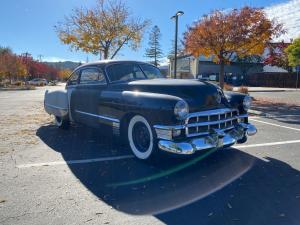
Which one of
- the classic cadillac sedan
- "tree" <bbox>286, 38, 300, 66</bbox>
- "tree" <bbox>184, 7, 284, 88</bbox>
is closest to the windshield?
the classic cadillac sedan

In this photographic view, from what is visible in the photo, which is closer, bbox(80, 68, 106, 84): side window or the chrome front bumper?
the chrome front bumper

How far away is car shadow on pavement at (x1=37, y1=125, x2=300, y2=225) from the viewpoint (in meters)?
3.26

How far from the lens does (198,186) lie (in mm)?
4027

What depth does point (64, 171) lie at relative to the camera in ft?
15.1

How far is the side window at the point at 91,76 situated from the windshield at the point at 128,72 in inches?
8.0

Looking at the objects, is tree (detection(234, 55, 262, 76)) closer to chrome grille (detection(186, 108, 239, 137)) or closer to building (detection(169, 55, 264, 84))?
Answer: building (detection(169, 55, 264, 84))

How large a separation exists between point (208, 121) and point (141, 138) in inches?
45.5

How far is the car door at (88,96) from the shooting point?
5980mm

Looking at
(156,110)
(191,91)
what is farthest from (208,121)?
(156,110)

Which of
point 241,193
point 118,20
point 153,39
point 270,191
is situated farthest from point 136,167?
point 153,39

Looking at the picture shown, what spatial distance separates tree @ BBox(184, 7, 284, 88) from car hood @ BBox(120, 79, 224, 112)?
11317 mm

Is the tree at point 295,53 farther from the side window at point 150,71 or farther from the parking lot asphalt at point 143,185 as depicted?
the side window at point 150,71

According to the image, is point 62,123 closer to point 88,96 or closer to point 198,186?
point 88,96

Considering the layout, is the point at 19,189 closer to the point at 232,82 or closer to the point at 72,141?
the point at 72,141
